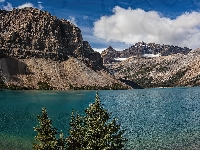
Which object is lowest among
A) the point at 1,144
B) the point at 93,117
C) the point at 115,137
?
the point at 1,144

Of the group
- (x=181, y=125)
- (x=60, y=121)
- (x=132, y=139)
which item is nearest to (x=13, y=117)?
(x=60, y=121)

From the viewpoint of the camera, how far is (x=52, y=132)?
34500 mm

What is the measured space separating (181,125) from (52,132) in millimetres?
62724

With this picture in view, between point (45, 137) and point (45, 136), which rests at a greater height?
point (45, 136)

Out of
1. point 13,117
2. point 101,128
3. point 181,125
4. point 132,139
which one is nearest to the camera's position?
point 101,128

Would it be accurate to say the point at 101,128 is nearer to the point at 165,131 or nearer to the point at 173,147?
the point at 173,147

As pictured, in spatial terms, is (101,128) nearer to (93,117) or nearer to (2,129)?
(93,117)

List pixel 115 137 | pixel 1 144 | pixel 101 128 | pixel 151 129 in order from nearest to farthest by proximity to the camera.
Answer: pixel 101 128 → pixel 115 137 → pixel 1 144 → pixel 151 129

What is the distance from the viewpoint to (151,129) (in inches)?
3130

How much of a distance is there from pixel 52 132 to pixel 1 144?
28507 millimetres

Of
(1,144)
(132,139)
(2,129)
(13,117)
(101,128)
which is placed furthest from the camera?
(13,117)

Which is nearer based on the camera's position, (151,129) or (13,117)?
(151,129)

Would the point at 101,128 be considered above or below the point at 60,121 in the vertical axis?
above

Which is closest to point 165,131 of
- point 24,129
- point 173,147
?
point 173,147
